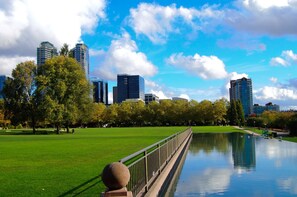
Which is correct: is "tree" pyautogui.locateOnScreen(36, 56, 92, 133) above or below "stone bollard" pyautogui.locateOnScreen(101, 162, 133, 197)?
above

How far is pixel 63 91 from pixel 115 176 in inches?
2195

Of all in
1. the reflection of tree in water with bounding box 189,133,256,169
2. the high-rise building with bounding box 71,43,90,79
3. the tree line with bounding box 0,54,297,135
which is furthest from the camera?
the high-rise building with bounding box 71,43,90,79

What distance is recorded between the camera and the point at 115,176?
222 inches

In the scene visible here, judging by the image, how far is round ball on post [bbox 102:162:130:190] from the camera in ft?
18.5

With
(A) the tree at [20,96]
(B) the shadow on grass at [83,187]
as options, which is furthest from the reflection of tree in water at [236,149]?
(A) the tree at [20,96]

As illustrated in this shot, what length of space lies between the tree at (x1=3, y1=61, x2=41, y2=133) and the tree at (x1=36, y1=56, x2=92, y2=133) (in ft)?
16.3

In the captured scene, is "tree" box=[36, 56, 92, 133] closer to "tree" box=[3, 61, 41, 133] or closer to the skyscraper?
"tree" box=[3, 61, 41, 133]

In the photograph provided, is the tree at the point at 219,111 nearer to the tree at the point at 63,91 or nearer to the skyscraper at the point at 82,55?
the skyscraper at the point at 82,55

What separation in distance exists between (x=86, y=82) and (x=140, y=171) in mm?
56605

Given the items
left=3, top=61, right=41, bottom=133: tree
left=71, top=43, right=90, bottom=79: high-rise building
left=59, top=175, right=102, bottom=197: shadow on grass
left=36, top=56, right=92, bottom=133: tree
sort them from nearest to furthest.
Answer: left=59, top=175, right=102, bottom=197: shadow on grass
left=36, top=56, right=92, bottom=133: tree
left=3, top=61, right=41, bottom=133: tree
left=71, top=43, right=90, bottom=79: high-rise building

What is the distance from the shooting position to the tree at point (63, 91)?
190 feet

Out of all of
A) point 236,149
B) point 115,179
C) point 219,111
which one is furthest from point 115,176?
point 219,111

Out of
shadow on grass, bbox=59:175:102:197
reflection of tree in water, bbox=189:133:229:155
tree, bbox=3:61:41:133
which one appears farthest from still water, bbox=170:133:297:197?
tree, bbox=3:61:41:133

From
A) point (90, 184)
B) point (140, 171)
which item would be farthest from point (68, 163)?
point (140, 171)
